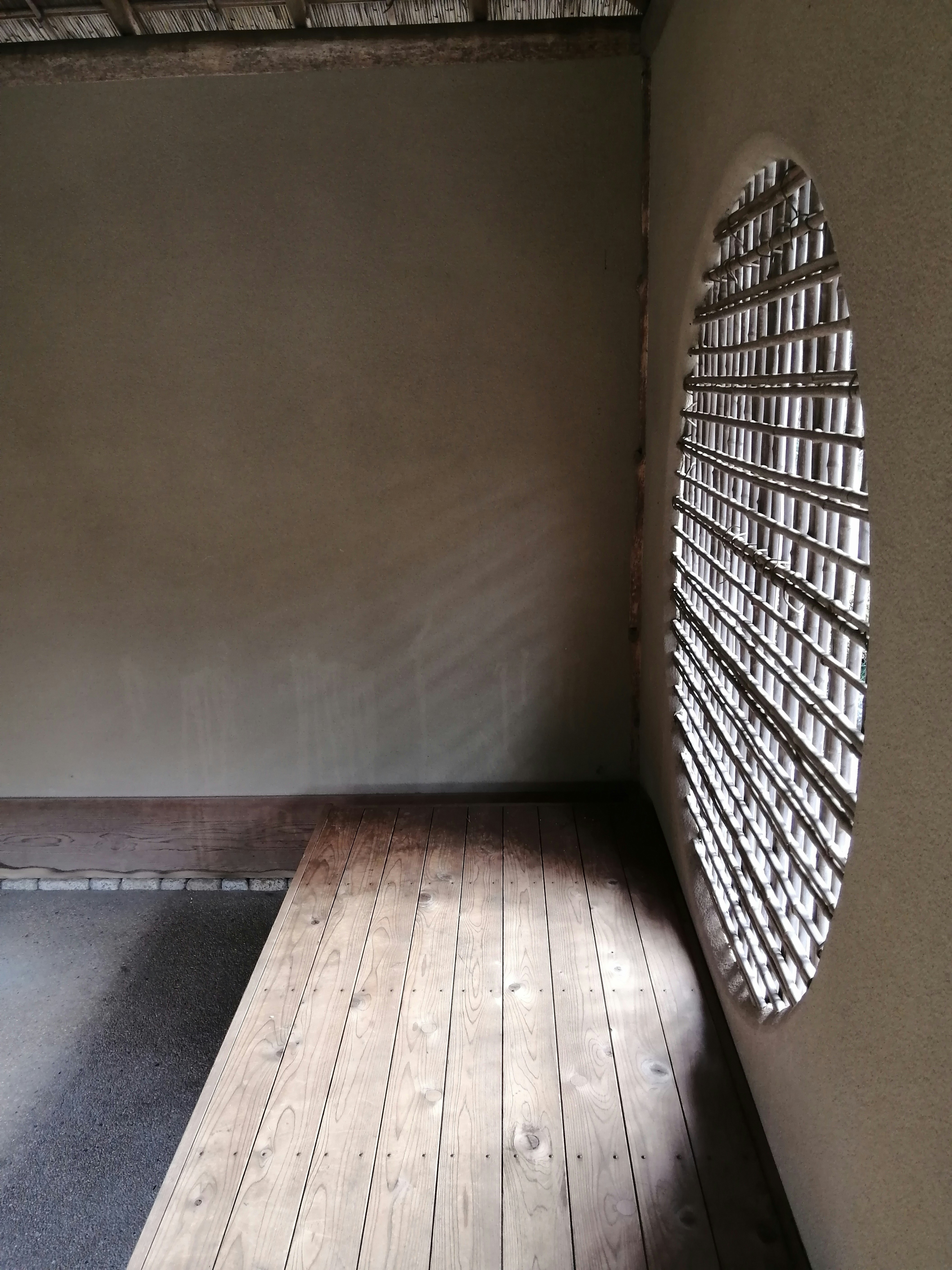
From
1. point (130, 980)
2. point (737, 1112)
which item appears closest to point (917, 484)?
point (737, 1112)

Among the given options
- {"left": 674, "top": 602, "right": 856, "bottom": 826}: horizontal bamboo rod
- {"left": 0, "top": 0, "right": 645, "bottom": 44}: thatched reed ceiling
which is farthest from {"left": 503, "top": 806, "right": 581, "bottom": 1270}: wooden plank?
{"left": 0, "top": 0, "right": 645, "bottom": 44}: thatched reed ceiling

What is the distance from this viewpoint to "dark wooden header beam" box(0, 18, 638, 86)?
2885 millimetres

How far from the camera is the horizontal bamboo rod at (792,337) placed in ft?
4.35

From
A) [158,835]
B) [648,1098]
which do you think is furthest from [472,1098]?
[158,835]

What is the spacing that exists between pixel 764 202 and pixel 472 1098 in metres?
1.85

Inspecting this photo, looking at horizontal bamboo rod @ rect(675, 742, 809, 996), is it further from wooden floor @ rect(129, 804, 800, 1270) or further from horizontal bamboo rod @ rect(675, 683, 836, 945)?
wooden floor @ rect(129, 804, 800, 1270)

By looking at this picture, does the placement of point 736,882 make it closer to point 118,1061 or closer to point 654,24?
point 118,1061

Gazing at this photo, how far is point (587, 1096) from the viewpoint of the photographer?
1879 mm

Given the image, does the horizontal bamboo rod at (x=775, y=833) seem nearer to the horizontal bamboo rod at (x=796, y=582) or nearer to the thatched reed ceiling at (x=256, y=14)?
the horizontal bamboo rod at (x=796, y=582)

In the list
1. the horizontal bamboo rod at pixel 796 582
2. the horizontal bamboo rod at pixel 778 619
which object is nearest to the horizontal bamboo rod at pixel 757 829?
the horizontal bamboo rod at pixel 778 619

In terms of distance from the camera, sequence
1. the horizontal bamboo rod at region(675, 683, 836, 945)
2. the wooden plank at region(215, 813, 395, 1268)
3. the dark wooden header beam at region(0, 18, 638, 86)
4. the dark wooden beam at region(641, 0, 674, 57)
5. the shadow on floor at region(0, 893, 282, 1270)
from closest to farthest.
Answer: the horizontal bamboo rod at region(675, 683, 836, 945)
the wooden plank at region(215, 813, 395, 1268)
the shadow on floor at region(0, 893, 282, 1270)
the dark wooden beam at region(641, 0, 674, 57)
the dark wooden header beam at region(0, 18, 638, 86)

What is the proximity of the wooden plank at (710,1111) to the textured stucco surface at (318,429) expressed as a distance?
1.12 m

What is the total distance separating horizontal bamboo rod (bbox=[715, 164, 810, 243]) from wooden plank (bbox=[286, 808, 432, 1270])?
190cm

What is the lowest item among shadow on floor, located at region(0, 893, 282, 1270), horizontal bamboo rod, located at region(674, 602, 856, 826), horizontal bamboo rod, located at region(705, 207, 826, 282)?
shadow on floor, located at region(0, 893, 282, 1270)
